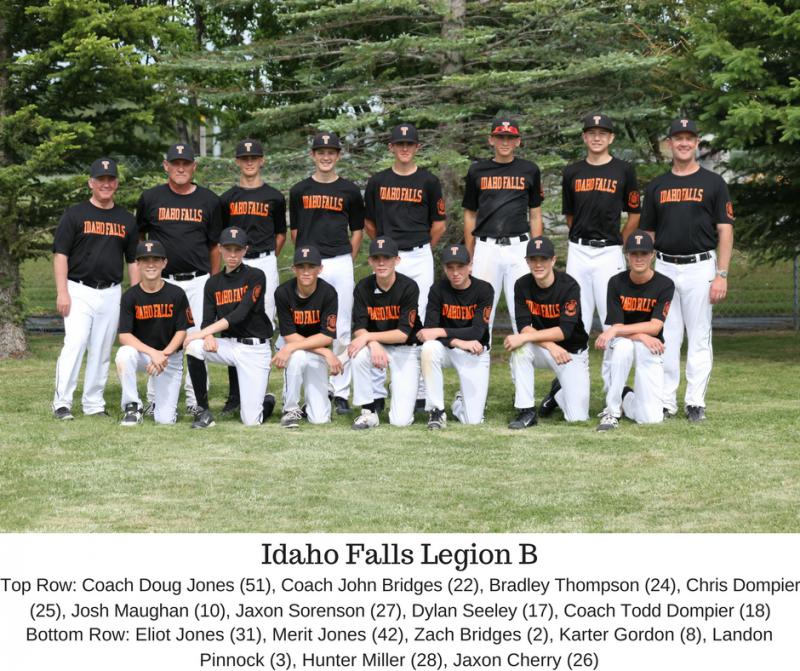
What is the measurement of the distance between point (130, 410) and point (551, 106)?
5299 millimetres

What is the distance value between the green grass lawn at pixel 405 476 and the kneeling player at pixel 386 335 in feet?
0.65

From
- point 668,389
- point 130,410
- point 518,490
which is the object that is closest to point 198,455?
point 130,410

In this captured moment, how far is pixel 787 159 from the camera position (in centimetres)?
1070

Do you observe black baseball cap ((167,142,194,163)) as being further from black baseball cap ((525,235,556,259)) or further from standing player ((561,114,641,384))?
standing player ((561,114,641,384))

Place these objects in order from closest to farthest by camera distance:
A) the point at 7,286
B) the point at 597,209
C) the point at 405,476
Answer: the point at 405,476
the point at 597,209
the point at 7,286

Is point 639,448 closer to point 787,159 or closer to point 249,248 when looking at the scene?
point 249,248

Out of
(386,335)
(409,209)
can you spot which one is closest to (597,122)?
(409,209)

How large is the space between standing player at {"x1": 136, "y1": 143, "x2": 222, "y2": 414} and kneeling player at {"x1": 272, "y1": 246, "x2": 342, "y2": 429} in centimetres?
79

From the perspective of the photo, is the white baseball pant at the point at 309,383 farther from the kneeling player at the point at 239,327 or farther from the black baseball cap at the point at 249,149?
the black baseball cap at the point at 249,149

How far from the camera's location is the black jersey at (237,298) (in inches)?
320

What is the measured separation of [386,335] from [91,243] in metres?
2.28

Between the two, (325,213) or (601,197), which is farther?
(325,213)

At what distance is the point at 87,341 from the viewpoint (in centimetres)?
850

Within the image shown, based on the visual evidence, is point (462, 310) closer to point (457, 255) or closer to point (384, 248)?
point (457, 255)
